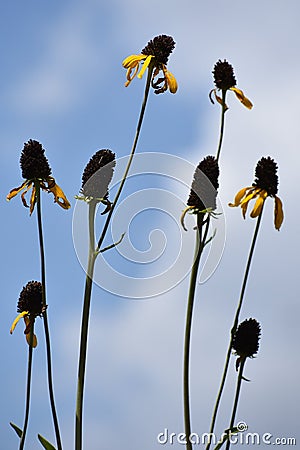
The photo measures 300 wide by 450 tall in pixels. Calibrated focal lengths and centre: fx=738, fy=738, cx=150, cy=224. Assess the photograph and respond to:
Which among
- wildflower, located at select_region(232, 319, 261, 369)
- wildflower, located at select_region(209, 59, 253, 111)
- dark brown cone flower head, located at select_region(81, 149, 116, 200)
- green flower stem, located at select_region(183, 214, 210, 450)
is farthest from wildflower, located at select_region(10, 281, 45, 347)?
wildflower, located at select_region(209, 59, 253, 111)

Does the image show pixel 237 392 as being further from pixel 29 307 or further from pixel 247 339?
pixel 29 307

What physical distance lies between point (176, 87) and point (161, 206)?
47 centimetres

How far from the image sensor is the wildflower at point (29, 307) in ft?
9.16

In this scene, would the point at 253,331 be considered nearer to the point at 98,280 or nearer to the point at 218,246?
the point at 218,246

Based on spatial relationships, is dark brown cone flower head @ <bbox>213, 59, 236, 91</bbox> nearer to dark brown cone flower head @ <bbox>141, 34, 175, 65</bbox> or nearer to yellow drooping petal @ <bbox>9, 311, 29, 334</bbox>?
dark brown cone flower head @ <bbox>141, 34, 175, 65</bbox>

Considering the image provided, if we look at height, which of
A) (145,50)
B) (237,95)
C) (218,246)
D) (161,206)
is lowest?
(218,246)

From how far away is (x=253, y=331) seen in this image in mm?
2689

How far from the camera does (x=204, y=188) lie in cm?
259

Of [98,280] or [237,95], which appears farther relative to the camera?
[237,95]

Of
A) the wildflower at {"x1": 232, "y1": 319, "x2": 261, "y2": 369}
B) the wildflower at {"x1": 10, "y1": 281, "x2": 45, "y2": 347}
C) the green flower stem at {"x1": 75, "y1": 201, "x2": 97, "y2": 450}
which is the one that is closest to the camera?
the green flower stem at {"x1": 75, "y1": 201, "x2": 97, "y2": 450}

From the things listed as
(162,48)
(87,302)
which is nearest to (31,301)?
(87,302)

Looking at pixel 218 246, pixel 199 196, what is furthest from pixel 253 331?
pixel 199 196

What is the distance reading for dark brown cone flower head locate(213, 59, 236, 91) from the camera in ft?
9.43

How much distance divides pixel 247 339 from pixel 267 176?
1.97 ft
